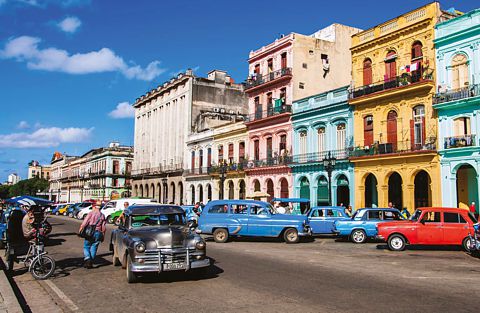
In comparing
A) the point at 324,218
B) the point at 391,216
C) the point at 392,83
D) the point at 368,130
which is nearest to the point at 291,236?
the point at 324,218

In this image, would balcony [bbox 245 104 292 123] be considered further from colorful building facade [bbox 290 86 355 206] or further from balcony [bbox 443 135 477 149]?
balcony [bbox 443 135 477 149]

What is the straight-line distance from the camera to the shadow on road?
36.8 feet

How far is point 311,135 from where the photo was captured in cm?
3425

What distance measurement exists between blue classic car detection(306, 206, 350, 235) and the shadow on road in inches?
418

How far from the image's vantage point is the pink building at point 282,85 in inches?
1462

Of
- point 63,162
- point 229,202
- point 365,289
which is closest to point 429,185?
point 229,202

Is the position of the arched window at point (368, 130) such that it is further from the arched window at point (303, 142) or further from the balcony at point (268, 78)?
the balcony at point (268, 78)

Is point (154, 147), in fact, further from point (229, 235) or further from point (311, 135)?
point (229, 235)

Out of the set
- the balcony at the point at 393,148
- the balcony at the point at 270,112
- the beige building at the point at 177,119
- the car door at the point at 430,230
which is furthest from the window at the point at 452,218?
the beige building at the point at 177,119

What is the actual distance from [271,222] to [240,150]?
78.0ft

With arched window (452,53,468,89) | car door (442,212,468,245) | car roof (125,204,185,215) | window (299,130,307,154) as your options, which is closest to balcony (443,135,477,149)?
arched window (452,53,468,89)

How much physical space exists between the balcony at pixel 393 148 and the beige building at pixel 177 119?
23.8m

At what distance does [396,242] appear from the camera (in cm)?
1648

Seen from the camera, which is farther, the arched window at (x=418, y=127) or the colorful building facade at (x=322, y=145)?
the colorful building facade at (x=322, y=145)
